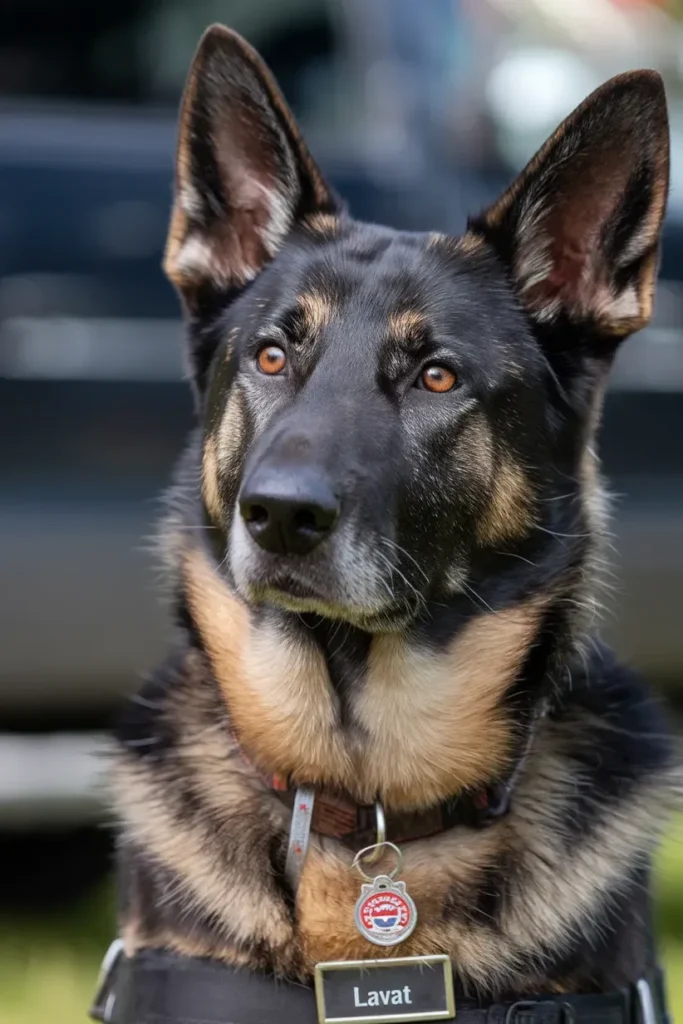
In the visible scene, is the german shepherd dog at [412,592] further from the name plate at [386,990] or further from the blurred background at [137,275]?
the blurred background at [137,275]

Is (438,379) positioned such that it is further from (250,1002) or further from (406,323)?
(250,1002)

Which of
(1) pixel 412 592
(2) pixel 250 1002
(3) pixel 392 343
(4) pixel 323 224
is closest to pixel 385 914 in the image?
(2) pixel 250 1002

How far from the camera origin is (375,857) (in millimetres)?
2598

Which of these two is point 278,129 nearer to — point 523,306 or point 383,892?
point 523,306

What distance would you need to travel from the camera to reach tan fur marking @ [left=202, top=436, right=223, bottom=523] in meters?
2.79

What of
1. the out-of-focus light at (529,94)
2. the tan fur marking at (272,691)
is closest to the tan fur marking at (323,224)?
the tan fur marking at (272,691)

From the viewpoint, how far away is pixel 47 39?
13.0ft

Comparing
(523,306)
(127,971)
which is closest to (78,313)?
(523,306)

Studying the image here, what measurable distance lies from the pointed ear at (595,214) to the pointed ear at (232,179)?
39cm

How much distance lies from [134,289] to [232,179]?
0.80m

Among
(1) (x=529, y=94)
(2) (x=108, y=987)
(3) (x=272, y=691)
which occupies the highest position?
(1) (x=529, y=94)

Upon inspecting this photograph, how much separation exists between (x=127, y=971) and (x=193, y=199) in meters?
1.49

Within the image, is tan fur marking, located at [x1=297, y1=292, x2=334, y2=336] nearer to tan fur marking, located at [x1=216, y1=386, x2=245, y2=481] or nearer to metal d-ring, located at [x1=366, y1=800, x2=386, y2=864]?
tan fur marking, located at [x1=216, y1=386, x2=245, y2=481]

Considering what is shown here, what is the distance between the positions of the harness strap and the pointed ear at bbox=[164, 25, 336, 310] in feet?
4.34
